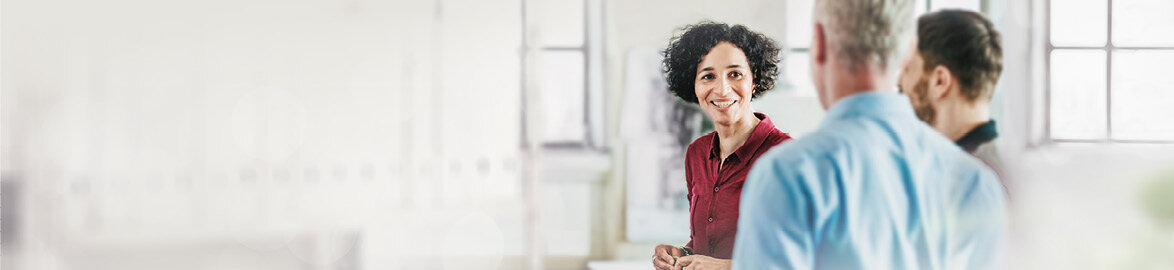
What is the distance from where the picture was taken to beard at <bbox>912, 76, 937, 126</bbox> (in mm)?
1016

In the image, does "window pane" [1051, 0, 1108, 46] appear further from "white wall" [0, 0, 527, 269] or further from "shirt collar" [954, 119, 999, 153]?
"white wall" [0, 0, 527, 269]

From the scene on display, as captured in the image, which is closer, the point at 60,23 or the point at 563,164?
the point at 60,23

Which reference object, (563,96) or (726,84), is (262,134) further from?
(726,84)

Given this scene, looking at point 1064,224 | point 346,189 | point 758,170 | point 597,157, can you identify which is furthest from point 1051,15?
point 346,189

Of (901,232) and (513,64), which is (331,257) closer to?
(513,64)

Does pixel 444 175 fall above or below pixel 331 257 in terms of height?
above

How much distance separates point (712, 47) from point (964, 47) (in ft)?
1.06

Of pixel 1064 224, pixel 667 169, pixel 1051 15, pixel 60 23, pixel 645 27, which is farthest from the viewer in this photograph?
pixel 667 169

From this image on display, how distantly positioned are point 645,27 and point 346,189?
33.2 inches

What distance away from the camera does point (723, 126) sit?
3.68 feet

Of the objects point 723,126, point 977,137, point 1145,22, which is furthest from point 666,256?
point 1145,22

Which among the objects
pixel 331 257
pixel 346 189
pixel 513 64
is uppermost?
pixel 513 64

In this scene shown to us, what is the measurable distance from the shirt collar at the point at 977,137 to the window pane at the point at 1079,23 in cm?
103

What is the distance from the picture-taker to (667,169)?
2.24m
